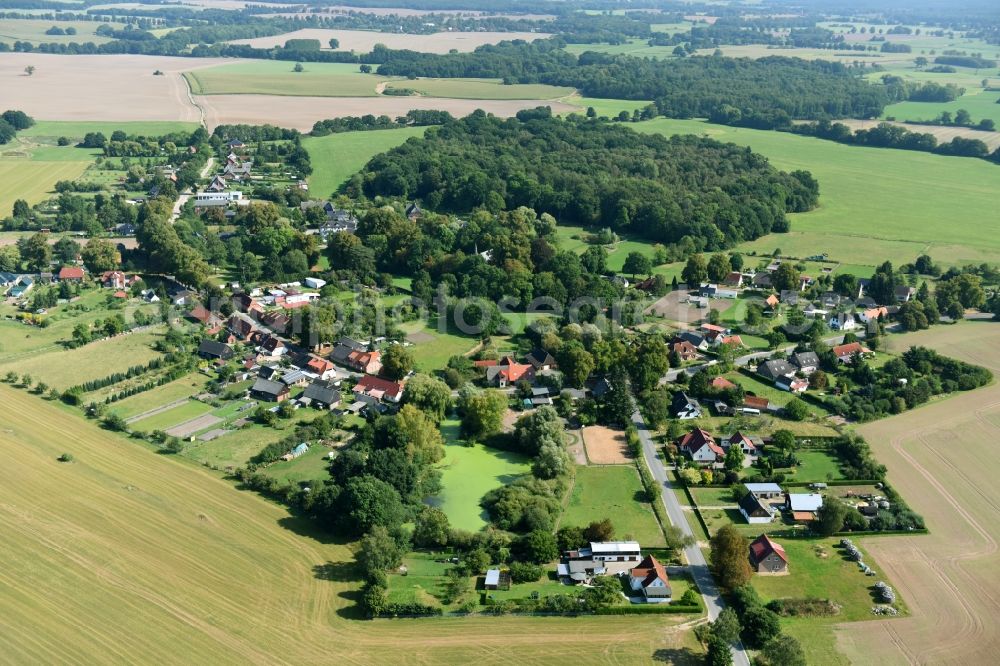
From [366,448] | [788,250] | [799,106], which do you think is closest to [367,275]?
[366,448]

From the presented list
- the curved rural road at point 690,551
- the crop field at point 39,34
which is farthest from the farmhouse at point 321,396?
the crop field at point 39,34

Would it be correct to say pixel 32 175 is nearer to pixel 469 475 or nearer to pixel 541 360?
pixel 541 360

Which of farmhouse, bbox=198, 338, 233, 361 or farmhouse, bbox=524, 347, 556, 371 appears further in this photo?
farmhouse, bbox=198, 338, 233, 361

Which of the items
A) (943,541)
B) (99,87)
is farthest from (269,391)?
(99,87)

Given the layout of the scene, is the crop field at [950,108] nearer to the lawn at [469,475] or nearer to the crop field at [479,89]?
the crop field at [479,89]

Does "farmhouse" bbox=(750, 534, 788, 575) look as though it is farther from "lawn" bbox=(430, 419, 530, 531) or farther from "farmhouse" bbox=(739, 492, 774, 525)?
"lawn" bbox=(430, 419, 530, 531)

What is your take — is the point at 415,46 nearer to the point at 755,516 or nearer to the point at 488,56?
the point at 488,56

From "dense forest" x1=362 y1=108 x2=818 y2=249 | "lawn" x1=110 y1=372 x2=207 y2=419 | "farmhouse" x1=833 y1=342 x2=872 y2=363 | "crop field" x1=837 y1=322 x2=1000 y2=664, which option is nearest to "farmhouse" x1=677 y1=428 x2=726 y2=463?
"crop field" x1=837 y1=322 x2=1000 y2=664

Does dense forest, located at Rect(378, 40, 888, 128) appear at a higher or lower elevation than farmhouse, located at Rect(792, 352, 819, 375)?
Answer: higher
